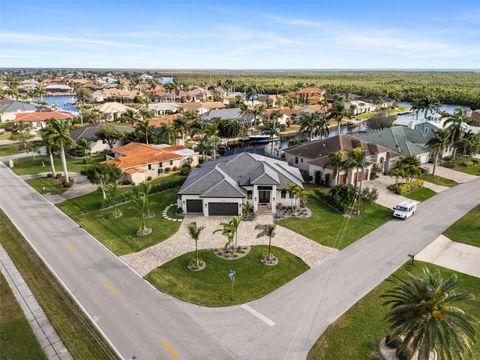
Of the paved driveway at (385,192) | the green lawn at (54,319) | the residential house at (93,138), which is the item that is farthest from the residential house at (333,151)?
the residential house at (93,138)

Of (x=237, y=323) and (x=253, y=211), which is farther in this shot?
(x=253, y=211)

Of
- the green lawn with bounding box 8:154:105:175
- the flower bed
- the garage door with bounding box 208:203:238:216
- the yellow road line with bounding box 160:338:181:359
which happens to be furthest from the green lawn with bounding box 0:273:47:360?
the green lawn with bounding box 8:154:105:175

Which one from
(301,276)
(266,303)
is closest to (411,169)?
(301,276)

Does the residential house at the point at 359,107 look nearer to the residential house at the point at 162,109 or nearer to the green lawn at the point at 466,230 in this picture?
the residential house at the point at 162,109

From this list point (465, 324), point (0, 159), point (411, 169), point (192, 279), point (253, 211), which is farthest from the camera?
point (0, 159)

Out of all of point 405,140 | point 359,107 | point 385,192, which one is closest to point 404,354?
point 385,192

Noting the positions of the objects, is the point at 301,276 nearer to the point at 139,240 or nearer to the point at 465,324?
the point at 465,324

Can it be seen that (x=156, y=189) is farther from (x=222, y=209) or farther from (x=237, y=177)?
(x=222, y=209)

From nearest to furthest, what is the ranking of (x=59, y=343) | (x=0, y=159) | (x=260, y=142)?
(x=59, y=343) → (x=0, y=159) → (x=260, y=142)
